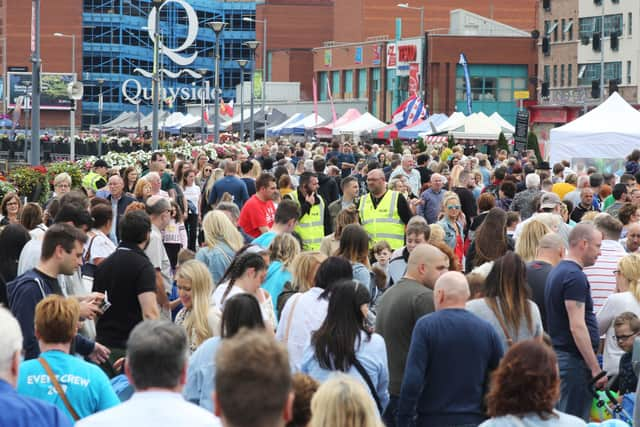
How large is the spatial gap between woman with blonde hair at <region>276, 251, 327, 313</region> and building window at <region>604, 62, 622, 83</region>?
70.4 m

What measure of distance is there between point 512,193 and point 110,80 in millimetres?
123686

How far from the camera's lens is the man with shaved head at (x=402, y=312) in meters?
8.55

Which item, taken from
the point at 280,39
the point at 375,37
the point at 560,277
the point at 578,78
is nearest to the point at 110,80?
the point at 280,39

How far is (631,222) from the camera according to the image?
14.1 metres

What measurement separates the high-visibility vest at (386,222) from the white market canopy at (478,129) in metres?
32.8

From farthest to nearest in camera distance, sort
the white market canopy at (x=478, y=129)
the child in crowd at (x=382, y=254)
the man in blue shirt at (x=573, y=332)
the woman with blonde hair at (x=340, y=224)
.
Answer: the white market canopy at (x=478, y=129) < the child in crowd at (x=382, y=254) < the woman with blonde hair at (x=340, y=224) < the man in blue shirt at (x=573, y=332)

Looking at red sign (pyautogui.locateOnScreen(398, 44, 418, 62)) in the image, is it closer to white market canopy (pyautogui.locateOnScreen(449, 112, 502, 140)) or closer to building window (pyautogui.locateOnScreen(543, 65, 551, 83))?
building window (pyautogui.locateOnScreen(543, 65, 551, 83))

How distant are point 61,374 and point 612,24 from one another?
75.4 m

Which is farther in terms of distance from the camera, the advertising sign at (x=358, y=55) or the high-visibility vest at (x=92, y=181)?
the advertising sign at (x=358, y=55)

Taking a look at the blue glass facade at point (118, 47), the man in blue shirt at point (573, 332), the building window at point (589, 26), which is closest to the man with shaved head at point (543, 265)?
the man in blue shirt at point (573, 332)

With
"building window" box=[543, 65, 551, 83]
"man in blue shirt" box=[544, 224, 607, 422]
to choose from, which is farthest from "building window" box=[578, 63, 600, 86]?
"man in blue shirt" box=[544, 224, 607, 422]

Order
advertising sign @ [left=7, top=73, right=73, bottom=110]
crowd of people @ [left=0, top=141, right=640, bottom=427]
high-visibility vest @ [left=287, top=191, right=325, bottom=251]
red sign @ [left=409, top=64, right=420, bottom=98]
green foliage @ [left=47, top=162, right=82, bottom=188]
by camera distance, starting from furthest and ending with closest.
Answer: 1. advertising sign @ [left=7, top=73, right=73, bottom=110]
2. red sign @ [left=409, top=64, right=420, bottom=98]
3. green foliage @ [left=47, top=162, right=82, bottom=188]
4. high-visibility vest @ [left=287, top=191, right=325, bottom=251]
5. crowd of people @ [left=0, top=141, right=640, bottom=427]

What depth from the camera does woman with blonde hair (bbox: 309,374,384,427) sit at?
5.24 metres

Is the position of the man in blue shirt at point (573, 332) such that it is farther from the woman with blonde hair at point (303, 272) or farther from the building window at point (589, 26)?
the building window at point (589, 26)
